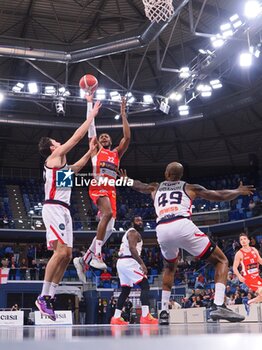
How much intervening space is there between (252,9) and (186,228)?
1142 cm

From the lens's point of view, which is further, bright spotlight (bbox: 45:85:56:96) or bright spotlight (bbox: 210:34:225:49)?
bright spotlight (bbox: 45:85:56:96)

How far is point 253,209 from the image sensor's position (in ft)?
88.5

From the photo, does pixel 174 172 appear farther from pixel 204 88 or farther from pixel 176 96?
pixel 176 96

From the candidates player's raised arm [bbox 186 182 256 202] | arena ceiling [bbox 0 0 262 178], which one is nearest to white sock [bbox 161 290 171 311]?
player's raised arm [bbox 186 182 256 202]

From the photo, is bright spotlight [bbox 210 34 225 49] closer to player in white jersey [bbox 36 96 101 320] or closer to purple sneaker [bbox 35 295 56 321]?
player in white jersey [bbox 36 96 101 320]

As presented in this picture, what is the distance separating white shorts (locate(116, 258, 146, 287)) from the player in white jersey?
332 centimetres

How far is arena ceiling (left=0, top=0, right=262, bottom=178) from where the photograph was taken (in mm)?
19031

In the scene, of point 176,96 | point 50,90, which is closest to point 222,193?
point 50,90

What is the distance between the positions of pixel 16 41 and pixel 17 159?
17.2 meters

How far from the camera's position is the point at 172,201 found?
270 inches

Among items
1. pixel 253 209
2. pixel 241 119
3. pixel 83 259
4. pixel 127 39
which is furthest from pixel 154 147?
pixel 83 259

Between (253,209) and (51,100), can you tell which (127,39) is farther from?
(253,209)

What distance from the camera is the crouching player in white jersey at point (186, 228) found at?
6.58 m


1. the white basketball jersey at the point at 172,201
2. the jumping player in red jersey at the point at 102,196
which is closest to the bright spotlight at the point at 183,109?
the jumping player in red jersey at the point at 102,196
